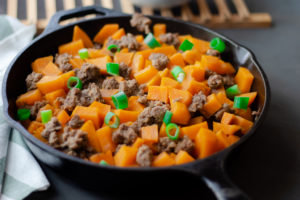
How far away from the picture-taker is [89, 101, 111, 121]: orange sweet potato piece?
7.09 ft

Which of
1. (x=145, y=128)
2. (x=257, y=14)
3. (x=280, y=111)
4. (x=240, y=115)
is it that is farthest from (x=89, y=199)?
(x=257, y=14)

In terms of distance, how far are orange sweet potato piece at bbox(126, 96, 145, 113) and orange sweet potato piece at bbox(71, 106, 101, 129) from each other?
226mm

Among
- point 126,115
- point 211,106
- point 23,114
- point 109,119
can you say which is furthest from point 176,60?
point 23,114

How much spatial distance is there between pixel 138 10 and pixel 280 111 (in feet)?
6.10

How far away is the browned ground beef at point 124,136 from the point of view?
2.00 metres

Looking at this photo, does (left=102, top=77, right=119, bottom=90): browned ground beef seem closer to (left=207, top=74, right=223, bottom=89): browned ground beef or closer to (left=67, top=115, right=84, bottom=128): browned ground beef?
(left=67, top=115, right=84, bottom=128): browned ground beef

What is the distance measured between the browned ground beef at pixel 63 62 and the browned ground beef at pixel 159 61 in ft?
1.89

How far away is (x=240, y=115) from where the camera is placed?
7.50 feet

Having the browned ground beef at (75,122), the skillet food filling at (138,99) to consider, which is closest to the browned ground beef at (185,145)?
the skillet food filling at (138,99)

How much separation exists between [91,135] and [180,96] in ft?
1.96

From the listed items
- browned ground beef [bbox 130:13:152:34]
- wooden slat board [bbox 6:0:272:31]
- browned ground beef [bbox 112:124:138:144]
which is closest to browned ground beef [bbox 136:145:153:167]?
browned ground beef [bbox 112:124:138:144]

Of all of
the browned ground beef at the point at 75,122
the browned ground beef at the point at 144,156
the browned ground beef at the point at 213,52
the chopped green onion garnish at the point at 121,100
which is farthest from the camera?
the browned ground beef at the point at 213,52

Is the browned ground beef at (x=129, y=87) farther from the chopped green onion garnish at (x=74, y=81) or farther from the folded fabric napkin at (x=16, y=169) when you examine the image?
the folded fabric napkin at (x=16, y=169)

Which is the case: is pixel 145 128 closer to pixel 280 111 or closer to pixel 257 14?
pixel 280 111
